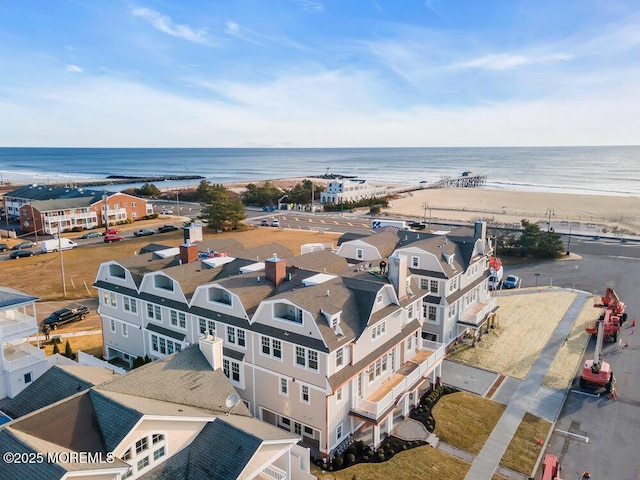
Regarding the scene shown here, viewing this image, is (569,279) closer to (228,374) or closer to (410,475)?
(410,475)

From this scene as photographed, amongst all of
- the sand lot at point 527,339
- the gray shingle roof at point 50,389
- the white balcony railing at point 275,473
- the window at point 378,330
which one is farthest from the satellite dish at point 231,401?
the sand lot at point 527,339

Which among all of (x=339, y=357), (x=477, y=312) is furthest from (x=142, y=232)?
(x=339, y=357)

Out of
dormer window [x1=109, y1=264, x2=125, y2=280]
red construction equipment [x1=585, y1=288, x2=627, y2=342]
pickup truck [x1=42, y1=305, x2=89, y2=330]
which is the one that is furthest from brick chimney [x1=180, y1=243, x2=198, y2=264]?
red construction equipment [x1=585, y1=288, x2=627, y2=342]

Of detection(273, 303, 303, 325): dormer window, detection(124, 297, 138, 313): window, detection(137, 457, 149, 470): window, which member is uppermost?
detection(273, 303, 303, 325): dormer window

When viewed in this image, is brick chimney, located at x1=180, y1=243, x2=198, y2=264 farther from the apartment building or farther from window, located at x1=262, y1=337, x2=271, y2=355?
window, located at x1=262, y1=337, x2=271, y2=355

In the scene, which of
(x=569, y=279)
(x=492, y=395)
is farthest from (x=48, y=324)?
(x=569, y=279)

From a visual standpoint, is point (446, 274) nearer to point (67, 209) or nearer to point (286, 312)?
point (286, 312)
